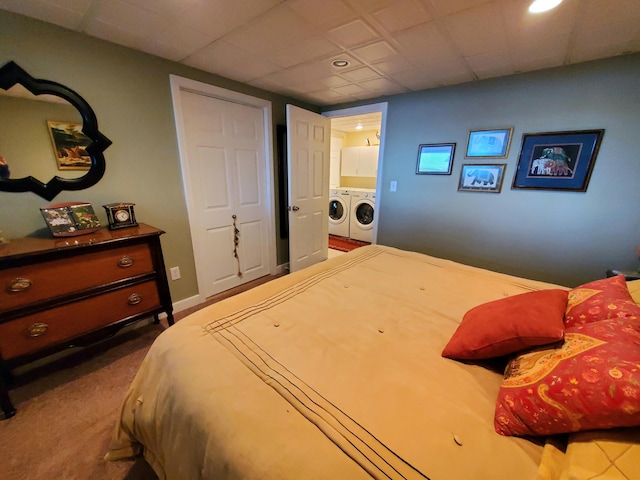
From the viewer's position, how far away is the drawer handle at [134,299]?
1692 millimetres

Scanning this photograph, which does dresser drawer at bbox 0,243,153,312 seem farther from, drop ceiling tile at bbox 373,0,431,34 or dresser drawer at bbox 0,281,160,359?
drop ceiling tile at bbox 373,0,431,34

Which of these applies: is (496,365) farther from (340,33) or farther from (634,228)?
(634,228)

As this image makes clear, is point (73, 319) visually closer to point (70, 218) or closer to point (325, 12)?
point (70, 218)

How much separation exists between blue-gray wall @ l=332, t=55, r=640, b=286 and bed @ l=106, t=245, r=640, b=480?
1.46 metres

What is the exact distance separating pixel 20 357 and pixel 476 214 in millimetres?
3609

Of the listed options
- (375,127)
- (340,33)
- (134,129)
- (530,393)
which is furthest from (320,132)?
(530,393)

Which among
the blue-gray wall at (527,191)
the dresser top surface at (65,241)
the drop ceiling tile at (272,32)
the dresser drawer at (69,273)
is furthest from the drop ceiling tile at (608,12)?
the dresser drawer at (69,273)

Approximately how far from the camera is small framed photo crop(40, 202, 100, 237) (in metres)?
1.51

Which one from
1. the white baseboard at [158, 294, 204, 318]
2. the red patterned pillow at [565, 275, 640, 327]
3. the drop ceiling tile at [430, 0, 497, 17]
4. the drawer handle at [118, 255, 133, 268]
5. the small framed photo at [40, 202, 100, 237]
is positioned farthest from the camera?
the white baseboard at [158, 294, 204, 318]

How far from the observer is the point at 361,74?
220 cm

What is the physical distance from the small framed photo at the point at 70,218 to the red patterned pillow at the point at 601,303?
2.59 metres

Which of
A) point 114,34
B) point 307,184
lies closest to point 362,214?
point 307,184

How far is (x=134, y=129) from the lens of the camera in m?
1.91

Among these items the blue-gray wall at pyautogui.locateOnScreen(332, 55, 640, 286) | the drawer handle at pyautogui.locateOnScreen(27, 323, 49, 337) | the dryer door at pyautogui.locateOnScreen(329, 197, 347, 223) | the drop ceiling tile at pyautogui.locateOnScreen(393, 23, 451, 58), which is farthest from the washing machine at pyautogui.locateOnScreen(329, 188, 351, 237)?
the drawer handle at pyautogui.locateOnScreen(27, 323, 49, 337)
